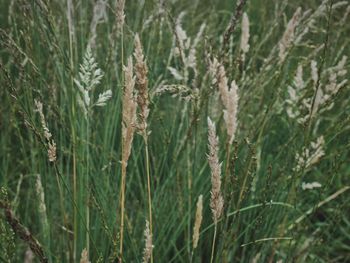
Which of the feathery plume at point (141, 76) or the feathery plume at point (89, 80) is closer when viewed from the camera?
the feathery plume at point (141, 76)

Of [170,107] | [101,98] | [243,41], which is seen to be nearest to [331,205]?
[170,107]

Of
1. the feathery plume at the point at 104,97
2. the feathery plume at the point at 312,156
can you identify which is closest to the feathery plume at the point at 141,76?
the feathery plume at the point at 104,97

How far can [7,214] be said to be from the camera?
84 centimetres

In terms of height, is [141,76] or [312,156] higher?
[141,76]

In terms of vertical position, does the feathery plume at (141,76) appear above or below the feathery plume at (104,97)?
above

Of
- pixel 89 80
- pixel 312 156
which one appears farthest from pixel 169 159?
pixel 89 80

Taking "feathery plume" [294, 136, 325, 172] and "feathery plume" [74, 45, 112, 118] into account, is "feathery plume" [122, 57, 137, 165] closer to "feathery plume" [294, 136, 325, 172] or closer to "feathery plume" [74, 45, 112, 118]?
"feathery plume" [74, 45, 112, 118]

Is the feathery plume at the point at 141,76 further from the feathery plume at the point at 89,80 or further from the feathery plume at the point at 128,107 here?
the feathery plume at the point at 89,80

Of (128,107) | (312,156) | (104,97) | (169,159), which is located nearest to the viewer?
(128,107)

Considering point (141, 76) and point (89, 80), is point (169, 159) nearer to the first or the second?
point (89, 80)

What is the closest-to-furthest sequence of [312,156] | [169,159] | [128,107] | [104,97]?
[128,107] < [104,97] < [312,156] < [169,159]

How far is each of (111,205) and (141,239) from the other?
23 cm

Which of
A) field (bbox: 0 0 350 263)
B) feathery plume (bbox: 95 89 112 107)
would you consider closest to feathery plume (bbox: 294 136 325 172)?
field (bbox: 0 0 350 263)

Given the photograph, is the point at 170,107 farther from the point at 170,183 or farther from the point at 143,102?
the point at 143,102
